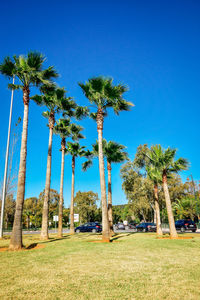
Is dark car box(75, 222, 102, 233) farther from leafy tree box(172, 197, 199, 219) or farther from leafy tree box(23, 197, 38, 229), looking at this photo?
leafy tree box(23, 197, 38, 229)

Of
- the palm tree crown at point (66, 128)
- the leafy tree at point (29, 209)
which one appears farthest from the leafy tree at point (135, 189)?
the leafy tree at point (29, 209)

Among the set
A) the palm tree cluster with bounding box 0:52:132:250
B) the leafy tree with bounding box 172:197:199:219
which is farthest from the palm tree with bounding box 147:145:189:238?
the leafy tree with bounding box 172:197:199:219

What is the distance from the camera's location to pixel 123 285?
4.19 metres

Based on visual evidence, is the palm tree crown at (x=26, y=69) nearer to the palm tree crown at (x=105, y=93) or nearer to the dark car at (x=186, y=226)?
the palm tree crown at (x=105, y=93)

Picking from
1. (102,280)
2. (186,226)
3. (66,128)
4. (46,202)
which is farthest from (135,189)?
(102,280)

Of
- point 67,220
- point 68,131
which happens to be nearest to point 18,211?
point 68,131

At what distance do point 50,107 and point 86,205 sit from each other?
45313 mm

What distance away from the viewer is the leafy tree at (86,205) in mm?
58094

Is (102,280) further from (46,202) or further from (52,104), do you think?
(52,104)

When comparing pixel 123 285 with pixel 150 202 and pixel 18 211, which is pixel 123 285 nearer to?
pixel 18 211

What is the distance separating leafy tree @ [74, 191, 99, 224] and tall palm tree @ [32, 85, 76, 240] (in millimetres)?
42168

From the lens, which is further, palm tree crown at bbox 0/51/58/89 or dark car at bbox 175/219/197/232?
dark car at bbox 175/219/197/232

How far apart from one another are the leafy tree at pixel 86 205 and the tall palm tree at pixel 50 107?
4217 cm

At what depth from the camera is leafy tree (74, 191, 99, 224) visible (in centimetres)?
5809
